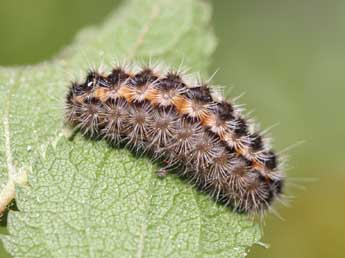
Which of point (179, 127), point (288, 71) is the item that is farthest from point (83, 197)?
point (288, 71)

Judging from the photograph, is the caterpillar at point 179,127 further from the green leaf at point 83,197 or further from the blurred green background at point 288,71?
the blurred green background at point 288,71

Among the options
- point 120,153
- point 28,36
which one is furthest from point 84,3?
point 120,153

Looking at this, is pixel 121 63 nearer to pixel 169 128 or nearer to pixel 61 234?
pixel 169 128

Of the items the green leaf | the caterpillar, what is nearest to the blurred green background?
the caterpillar

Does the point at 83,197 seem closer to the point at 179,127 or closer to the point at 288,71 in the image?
the point at 179,127

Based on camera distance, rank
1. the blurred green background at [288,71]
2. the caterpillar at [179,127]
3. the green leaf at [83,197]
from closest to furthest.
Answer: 1. the green leaf at [83,197]
2. the caterpillar at [179,127]
3. the blurred green background at [288,71]

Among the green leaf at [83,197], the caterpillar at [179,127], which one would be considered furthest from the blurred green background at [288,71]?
the green leaf at [83,197]

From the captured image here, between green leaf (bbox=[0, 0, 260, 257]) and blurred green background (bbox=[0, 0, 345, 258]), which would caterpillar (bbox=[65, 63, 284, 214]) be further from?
blurred green background (bbox=[0, 0, 345, 258])
